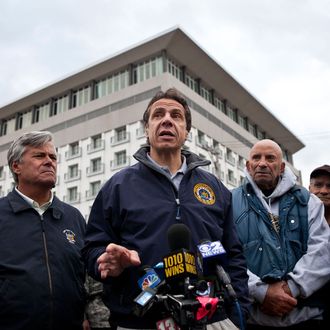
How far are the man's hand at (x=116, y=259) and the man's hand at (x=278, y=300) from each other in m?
1.37

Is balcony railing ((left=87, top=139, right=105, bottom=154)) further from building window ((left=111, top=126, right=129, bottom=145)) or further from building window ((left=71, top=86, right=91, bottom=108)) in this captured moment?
building window ((left=71, top=86, right=91, bottom=108))

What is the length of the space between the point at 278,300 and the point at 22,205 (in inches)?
78.5

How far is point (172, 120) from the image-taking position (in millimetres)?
2932

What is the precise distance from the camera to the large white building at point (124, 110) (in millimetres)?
31609

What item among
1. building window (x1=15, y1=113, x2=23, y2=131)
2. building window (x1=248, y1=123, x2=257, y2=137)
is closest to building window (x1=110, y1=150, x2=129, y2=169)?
building window (x1=15, y1=113, x2=23, y2=131)

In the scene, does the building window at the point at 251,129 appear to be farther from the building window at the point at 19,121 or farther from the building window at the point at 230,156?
the building window at the point at 19,121

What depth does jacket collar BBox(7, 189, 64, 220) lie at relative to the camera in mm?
3180

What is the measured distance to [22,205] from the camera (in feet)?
10.5

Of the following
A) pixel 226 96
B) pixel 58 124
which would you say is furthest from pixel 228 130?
pixel 58 124

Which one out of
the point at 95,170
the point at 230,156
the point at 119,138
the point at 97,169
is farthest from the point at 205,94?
the point at 95,170

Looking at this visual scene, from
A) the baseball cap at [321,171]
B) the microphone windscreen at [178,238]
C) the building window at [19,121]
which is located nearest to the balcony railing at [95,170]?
the building window at [19,121]

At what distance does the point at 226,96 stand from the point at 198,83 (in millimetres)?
3711

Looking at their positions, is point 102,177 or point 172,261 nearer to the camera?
point 172,261

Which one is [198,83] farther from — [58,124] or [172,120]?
[172,120]
